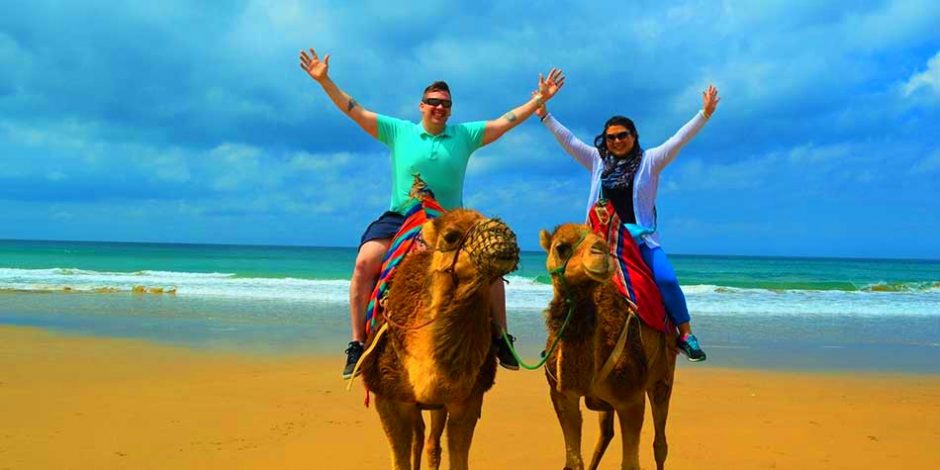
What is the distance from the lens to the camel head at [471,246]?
3.12 m

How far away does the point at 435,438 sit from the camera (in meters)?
5.06

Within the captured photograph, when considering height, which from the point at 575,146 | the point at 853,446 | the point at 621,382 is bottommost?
the point at 853,446

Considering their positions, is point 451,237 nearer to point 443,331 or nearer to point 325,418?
point 443,331

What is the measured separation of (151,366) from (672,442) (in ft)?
24.2

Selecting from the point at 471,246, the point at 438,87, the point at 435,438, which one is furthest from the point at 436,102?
the point at 435,438

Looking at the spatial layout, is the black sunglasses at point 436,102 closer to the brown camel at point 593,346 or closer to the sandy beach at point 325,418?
the brown camel at point 593,346

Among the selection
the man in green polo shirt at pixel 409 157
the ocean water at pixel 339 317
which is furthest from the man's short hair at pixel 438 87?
the ocean water at pixel 339 317

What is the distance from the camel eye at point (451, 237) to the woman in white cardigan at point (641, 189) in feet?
7.72

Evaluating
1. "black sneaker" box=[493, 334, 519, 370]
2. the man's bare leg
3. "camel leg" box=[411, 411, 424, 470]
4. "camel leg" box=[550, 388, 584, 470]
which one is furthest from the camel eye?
"camel leg" box=[411, 411, 424, 470]

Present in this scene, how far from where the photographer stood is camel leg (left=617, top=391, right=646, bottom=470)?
191 inches

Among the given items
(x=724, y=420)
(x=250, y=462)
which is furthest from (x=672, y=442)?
(x=250, y=462)

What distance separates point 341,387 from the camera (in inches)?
394

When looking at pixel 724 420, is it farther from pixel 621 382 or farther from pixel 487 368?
pixel 487 368

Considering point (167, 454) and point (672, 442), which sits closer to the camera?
point (167, 454)
